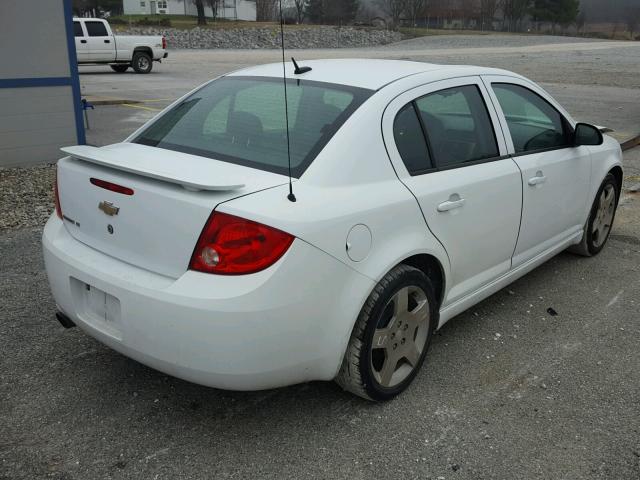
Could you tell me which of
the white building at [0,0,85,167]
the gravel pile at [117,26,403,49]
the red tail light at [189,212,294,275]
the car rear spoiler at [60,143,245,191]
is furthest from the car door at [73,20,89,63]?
the gravel pile at [117,26,403,49]

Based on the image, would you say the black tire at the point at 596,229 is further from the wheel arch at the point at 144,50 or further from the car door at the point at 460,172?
the wheel arch at the point at 144,50

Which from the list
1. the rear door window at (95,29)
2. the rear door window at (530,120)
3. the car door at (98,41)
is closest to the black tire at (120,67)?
the car door at (98,41)

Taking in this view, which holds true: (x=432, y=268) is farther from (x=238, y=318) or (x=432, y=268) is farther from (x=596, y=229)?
(x=596, y=229)

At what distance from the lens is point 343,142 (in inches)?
108

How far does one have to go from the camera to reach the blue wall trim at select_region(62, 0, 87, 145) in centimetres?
771

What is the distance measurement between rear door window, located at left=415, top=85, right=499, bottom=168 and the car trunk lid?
0.98 metres

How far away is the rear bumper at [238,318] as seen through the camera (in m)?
2.36

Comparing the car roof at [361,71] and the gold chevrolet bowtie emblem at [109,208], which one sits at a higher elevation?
the car roof at [361,71]

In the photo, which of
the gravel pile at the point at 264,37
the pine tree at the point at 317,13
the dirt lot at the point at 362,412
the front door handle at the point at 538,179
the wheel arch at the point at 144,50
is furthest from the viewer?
the pine tree at the point at 317,13

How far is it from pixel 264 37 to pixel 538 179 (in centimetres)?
5146

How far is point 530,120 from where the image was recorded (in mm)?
4113

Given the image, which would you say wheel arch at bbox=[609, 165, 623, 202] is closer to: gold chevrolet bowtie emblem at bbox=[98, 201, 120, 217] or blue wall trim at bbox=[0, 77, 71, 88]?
gold chevrolet bowtie emblem at bbox=[98, 201, 120, 217]

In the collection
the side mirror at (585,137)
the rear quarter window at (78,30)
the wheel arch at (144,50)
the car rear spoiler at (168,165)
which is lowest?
the side mirror at (585,137)

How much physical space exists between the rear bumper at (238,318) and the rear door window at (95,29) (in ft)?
73.6
